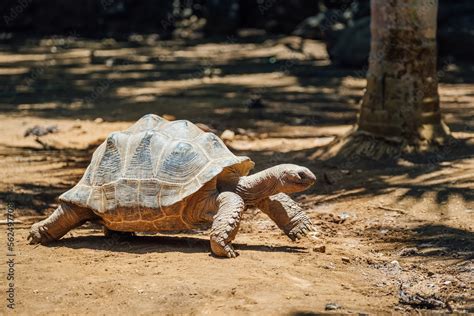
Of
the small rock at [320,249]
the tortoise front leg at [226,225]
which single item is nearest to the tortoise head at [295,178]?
the tortoise front leg at [226,225]

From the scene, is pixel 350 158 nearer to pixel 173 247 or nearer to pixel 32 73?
pixel 173 247

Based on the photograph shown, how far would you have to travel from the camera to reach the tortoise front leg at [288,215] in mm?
6781

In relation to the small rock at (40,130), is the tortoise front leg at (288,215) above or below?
above

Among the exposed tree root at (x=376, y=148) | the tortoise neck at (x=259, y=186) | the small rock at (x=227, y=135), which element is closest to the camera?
the tortoise neck at (x=259, y=186)

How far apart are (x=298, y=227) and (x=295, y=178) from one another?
594 mm

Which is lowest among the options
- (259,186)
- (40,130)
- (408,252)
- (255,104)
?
(255,104)

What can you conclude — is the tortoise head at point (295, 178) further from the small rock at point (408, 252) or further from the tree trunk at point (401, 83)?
the tree trunk at point (401, 83)

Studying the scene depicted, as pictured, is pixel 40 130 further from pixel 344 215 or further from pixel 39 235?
pixel 344 215

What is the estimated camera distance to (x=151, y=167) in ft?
21.4

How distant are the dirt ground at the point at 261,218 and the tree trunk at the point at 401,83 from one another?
0.35 m

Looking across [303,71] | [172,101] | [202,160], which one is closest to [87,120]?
[172,101]

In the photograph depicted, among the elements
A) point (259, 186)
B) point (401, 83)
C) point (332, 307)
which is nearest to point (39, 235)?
point (259, 186)

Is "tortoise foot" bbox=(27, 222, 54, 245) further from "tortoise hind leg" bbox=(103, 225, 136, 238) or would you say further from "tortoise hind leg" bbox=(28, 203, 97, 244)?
"tortoise hind leg" bbox=(103, 225, 136, 238)

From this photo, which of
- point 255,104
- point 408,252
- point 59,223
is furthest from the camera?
point 255,104
